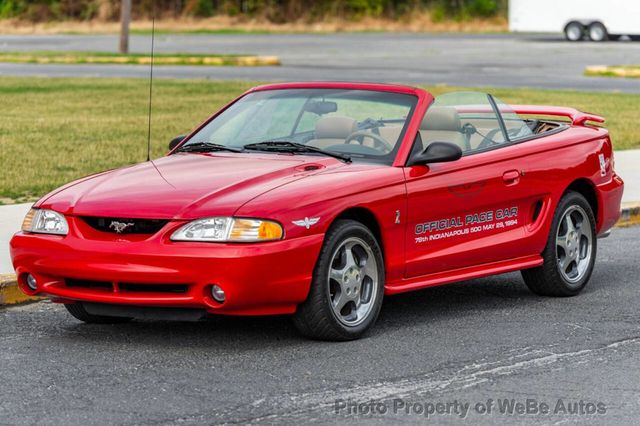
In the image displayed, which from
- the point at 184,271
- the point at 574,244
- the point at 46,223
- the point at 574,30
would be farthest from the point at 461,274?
the point at 574,30

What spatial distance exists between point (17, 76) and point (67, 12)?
140ft

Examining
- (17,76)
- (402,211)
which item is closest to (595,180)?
(402,211)

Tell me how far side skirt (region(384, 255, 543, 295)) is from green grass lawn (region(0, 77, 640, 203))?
6.00 metres

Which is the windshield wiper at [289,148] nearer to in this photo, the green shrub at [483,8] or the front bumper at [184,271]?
the front bumper at [184,271]

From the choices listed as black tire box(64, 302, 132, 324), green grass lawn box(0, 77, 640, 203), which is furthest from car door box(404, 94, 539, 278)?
green grass lawn box(0, 77, 640, 203)

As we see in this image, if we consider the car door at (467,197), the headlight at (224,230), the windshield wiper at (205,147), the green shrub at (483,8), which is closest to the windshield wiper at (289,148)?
the windshield wiper at (205,147)

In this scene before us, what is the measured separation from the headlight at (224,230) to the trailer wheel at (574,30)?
45.2 m

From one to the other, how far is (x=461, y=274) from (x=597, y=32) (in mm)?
43787

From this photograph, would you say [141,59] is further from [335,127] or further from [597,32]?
[335,127]

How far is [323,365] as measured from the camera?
6.87 metres

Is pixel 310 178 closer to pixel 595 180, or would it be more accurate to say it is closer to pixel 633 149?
pixel 595 180

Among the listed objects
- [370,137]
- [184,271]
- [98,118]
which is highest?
[370,137]

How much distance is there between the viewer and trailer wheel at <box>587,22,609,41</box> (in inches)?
1973

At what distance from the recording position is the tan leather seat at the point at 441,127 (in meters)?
8.27
